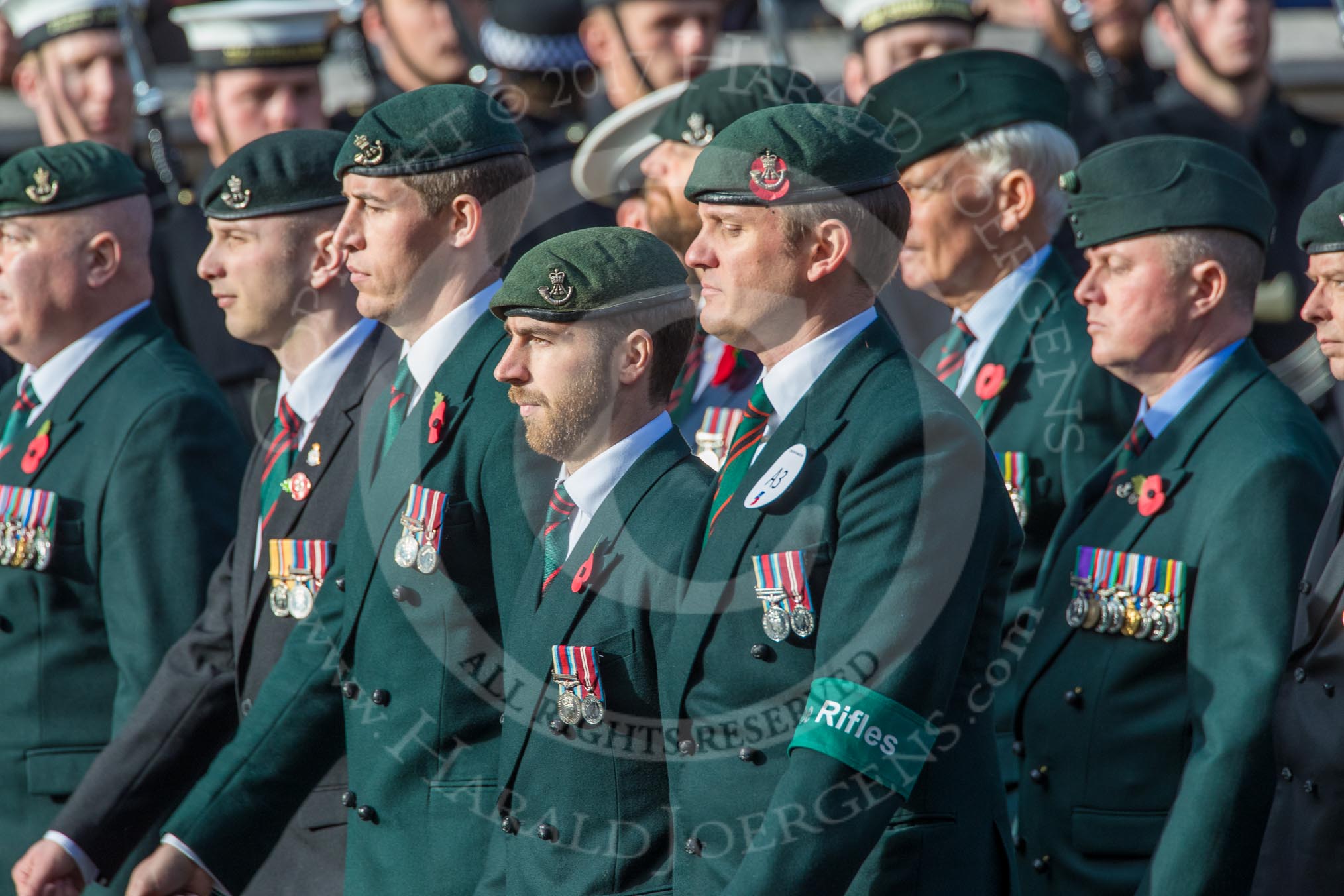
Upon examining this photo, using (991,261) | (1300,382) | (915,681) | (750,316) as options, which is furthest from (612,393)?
(1300,382)

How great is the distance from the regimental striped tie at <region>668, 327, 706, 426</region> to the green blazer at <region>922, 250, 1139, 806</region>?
911 mm

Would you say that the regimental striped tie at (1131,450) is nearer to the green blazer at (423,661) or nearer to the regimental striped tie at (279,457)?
the green blazer at (423,661)

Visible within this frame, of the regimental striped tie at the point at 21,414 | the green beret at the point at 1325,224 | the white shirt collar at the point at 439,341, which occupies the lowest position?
the regimental striped tie at the point at 21,414

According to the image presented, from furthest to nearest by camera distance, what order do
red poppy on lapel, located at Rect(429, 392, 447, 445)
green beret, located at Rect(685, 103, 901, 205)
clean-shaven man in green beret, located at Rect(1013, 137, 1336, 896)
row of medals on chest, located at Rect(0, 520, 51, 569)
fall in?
row of medals on chest, located at Rect(0, 520, 51, 569), red poppy on lapel, located at Rect(429, 392, 447, 445), clean-shaven man in green beret, located at Rect(1013, 137, 1336, 896), green beret, located at Rect(685, 103, 901, 205)

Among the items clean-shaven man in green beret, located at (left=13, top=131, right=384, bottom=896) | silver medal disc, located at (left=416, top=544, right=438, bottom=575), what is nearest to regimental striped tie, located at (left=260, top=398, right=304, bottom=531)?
clean-shaven man in green beret, located at (left=13, top=131, right=384, bottom=896)

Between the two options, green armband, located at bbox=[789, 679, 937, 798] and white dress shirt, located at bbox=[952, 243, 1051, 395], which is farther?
white dress shirt, located at bbox=[952, 243, 1051, 395]

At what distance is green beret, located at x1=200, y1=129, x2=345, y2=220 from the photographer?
203 inches

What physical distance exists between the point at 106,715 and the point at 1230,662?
307cm

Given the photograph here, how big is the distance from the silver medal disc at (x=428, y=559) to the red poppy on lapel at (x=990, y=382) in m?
1.62

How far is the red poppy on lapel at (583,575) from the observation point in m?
3.79

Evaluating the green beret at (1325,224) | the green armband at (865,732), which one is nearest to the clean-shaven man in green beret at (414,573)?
the green armband at (865,732)

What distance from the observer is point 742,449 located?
3742 millimetres

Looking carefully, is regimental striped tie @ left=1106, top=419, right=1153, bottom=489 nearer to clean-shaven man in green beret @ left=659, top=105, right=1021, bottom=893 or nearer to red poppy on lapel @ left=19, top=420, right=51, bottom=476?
clean-shaven man in green beret @ left=659, top=105, right=1021, bottom=893

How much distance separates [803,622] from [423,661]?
115 cm
